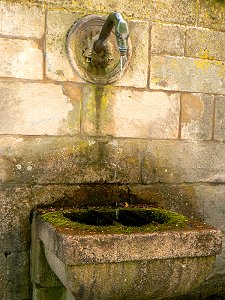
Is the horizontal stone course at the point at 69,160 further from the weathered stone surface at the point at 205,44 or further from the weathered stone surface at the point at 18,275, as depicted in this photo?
the weathered stone surface at the point at 205,44

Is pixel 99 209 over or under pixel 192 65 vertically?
under

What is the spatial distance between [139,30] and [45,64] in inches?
29.0

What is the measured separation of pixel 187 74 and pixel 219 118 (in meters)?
0.44

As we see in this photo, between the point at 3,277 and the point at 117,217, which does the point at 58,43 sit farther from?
the point at 3,277

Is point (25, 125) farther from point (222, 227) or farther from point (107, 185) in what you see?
point (222, 227)

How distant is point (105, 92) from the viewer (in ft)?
10.0

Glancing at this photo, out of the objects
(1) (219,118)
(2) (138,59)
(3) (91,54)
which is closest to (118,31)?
(3) (91,54)

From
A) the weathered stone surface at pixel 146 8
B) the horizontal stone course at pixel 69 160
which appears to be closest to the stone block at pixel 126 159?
the horizontal stone course at pixel 69 160

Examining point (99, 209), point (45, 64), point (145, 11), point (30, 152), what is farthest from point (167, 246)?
point (145, 11)

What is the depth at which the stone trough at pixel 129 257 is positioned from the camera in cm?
223

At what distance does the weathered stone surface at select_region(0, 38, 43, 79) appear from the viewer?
2.79 meters

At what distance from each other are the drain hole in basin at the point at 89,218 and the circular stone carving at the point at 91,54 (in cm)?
91

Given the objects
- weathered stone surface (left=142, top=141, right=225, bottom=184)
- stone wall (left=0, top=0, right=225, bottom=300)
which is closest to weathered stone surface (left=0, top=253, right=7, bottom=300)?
stone wall (left=0, top=0, right=225, bottom=300)

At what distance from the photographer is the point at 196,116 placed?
3.32 meters
